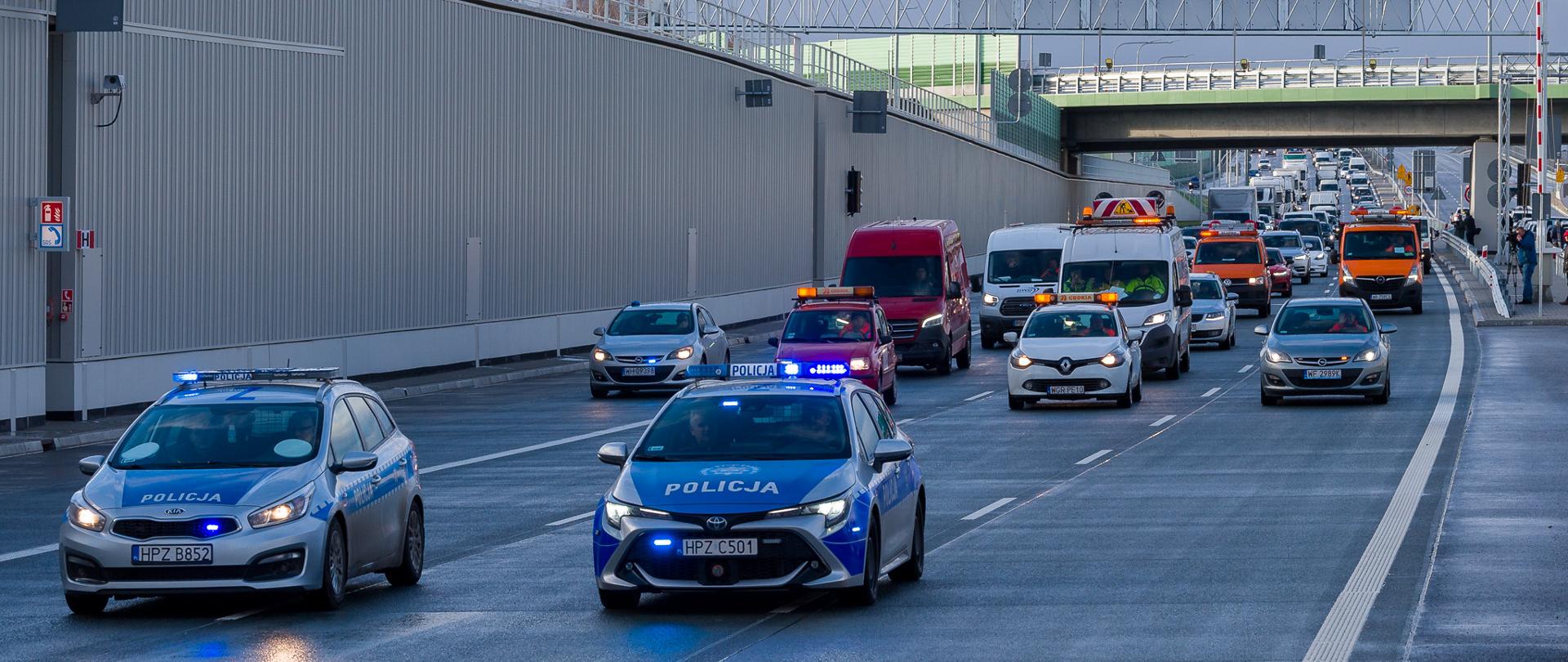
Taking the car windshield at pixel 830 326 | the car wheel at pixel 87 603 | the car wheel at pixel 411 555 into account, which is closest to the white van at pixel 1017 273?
the car windshield at pixel 830 326

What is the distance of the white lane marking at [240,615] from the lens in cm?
1238

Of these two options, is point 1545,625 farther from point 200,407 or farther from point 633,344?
Answer: point 633,344

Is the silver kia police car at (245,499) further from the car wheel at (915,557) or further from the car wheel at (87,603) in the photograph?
the car wheel at (915,557)

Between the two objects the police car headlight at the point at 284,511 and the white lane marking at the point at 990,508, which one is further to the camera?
the white lane marking at the point at 990,508

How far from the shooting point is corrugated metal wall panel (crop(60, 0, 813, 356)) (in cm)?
2953

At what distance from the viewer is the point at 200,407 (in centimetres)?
1324

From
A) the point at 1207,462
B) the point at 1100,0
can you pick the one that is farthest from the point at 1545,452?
the point at 1100,0

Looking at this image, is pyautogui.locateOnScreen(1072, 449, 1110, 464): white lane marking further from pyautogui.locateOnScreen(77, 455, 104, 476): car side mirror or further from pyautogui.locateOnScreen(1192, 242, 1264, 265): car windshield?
pyautogui.locateOnScreen(1192, 242, 1264, 265): car windshield

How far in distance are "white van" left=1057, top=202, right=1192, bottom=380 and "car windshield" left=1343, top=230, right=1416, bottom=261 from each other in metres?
16.1

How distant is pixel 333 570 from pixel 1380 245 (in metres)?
44.3

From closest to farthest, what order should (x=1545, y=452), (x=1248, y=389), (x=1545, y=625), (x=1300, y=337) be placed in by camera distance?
(x=1545, y=625)
(x=1545, y=452)
(x=1300, y=337)
(x=1248, y=389)

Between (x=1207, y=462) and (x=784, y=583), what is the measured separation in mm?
11060

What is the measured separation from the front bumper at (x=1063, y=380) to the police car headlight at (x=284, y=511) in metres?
18.4

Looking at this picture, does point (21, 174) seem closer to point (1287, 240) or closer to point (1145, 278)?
point (1145, 278)
